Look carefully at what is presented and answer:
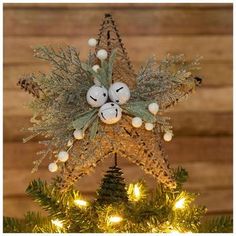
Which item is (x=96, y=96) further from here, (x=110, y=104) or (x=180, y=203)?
(x=180, y=203)

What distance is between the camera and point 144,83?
0.61 m

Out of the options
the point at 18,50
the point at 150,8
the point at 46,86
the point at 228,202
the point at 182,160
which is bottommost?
the point at 228,202

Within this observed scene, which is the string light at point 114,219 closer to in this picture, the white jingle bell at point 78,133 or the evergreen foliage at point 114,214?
the evergreen foliage at point 114,214

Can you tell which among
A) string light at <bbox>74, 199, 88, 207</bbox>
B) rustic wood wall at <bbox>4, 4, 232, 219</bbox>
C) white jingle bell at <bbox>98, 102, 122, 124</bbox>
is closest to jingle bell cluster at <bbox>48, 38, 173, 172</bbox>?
white jingle bell at <bbox>98, 102, 122, 124</bbox>

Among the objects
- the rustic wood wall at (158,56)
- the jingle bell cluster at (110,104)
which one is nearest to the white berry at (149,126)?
the jingle bell cluster at (110,104)

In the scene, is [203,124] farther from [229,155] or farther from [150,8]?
[150,8]

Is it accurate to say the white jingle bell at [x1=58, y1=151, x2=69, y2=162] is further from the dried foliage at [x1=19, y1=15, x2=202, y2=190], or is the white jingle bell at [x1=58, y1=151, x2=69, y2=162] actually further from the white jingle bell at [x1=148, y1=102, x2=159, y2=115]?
the white jingle bell at [x1=148, y1=102, x2=159, y2=115]

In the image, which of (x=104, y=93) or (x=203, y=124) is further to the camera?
(x=203, y=124)

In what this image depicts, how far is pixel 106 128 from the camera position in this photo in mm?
598

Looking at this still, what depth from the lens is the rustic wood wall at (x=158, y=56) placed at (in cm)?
110

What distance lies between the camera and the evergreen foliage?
62 cm

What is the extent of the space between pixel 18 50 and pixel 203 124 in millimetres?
550

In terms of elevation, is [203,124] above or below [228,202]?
above

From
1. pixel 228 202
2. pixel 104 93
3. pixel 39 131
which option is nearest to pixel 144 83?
pixel 104 93
